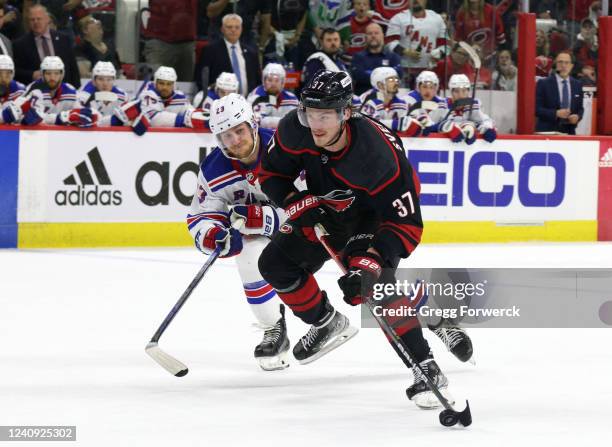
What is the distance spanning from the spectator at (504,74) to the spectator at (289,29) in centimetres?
200

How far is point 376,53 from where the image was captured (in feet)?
35.3

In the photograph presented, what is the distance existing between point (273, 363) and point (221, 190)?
748 mm

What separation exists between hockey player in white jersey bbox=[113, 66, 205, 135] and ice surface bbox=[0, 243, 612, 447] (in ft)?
8.04

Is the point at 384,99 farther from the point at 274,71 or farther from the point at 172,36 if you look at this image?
the point at 172,36

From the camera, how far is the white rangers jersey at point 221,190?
190 inches

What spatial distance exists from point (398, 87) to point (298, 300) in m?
6.37

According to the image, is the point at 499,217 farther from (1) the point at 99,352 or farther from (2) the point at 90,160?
(1) the point at 99,352

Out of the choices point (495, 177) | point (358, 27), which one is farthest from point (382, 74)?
point (495, 177)

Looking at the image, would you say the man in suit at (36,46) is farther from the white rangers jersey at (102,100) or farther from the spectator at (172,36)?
the spectator at (172,36)

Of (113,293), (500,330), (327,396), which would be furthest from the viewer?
(113,293)

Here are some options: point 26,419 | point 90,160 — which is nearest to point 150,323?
point 26,419

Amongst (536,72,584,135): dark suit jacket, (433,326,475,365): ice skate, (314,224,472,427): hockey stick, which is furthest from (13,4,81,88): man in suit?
(314,224,472,427): hockey stick

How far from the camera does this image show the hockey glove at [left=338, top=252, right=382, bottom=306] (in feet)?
12.5

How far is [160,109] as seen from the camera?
9.62 meters
